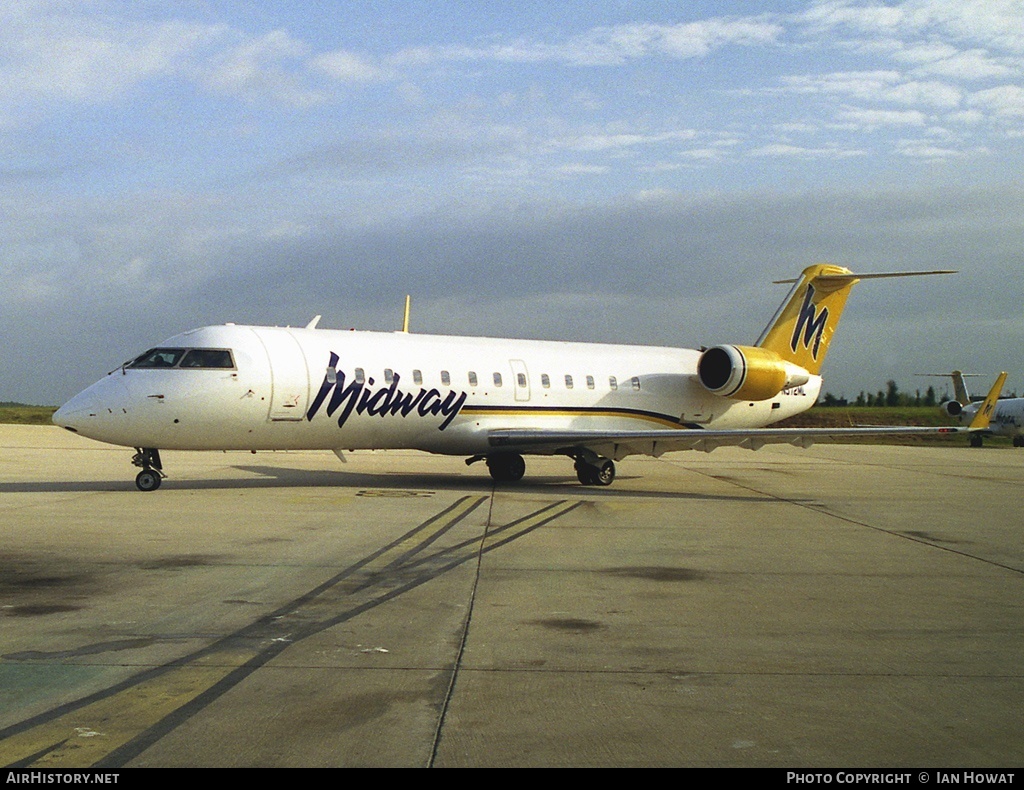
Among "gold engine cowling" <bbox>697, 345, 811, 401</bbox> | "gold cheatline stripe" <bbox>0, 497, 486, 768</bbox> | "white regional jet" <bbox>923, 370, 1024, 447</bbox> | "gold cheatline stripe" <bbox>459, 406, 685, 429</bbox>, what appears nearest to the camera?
"gold cheatline stripe" <bbox>0, 497, 486, 768</bbox>

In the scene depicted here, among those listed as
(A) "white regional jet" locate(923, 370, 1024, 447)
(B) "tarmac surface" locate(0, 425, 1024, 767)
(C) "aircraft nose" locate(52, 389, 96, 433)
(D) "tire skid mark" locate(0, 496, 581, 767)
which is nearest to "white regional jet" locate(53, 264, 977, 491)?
(C) "aircraft nose" locate(52, 389, 96, 433)

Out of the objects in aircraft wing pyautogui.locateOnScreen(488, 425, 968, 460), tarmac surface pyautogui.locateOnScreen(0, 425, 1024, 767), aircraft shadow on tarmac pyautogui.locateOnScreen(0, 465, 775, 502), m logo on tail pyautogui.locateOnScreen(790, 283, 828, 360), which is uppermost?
m logo on tail pyautogui.locateOnScreen(790, 283, 828, 360)

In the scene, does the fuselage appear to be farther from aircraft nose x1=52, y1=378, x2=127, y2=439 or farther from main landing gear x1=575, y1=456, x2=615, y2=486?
Result: main landing gear x1=575, y1=456, x2=615, y2=486

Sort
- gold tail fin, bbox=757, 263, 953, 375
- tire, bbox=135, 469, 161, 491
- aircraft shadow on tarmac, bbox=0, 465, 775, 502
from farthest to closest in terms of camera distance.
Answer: gold tail fin, bbox=757, 263, 953, 375
aircraft shadow on tarmac, bbox=0, 465, 775, 502
tire, bbox=135, 469, 161, 491

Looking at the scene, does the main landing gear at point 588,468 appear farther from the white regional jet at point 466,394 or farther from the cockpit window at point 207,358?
the cockpit window at point 207,358

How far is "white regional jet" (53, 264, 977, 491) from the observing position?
58.7ft

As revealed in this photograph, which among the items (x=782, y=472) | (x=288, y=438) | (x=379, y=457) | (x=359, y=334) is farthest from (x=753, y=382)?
(x=379, y=457)

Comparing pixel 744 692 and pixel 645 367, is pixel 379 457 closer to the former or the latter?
pixel 645 367

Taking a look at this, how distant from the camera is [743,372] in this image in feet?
79.2

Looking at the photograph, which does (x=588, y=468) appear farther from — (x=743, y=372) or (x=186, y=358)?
(x=186, y=358)

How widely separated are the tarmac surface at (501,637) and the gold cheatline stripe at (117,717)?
0.02 m

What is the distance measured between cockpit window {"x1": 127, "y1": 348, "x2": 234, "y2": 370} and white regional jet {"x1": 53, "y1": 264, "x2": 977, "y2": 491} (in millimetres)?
26

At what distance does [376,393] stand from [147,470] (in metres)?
4.52

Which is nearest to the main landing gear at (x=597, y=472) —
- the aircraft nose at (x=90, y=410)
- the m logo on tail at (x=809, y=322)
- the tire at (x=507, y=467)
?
the tire at (x=507, y=467)
